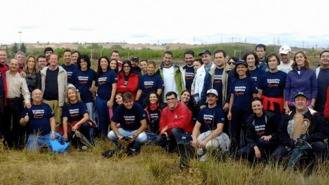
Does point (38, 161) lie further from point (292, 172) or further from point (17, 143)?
point (292, 172)

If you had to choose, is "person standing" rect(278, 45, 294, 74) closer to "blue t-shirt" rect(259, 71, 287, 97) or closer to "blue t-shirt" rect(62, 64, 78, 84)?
"blue t-shirt" rect(259, 71, 287, 97)

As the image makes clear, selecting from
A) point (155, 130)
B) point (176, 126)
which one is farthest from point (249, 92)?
point (155, 130)

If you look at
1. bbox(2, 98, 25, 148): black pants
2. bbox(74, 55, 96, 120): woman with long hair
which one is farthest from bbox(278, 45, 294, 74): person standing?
bbox(2, 98, 25, 148): black pants

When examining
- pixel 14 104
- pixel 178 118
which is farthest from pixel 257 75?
pixel 14 104

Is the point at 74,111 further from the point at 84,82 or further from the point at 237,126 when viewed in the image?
the point at 237,126

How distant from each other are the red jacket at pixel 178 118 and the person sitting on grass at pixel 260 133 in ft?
4.51

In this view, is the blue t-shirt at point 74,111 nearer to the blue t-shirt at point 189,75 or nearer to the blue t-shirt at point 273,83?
the blue t-shirt at point 189,75

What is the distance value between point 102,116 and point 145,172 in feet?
9.30

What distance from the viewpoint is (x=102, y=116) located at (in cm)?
986

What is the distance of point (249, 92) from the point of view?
8.41 meters

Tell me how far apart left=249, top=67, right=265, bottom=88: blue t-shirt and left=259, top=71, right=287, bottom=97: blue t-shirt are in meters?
0.07

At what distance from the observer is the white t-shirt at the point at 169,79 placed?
9969mm

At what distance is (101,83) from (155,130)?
145 centimetres

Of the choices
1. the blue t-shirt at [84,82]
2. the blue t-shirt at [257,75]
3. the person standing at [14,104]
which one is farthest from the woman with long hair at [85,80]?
the blue t-shirt at [257,75]
